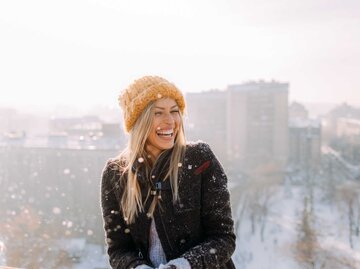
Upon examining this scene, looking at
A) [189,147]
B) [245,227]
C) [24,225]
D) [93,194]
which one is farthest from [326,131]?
[189,147]

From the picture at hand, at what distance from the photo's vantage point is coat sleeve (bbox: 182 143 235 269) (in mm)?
772

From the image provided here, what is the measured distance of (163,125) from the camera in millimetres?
841

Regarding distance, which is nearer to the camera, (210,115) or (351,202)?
(351,202)

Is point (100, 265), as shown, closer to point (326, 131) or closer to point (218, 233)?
point (218, 233)

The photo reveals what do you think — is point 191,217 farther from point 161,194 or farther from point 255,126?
point 255,126

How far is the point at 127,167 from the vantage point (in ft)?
2.80

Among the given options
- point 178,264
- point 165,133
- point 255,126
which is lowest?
point 255,126

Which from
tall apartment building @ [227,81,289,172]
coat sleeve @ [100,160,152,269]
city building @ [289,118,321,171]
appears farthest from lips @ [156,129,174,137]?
city building @ [289,118,321,171]

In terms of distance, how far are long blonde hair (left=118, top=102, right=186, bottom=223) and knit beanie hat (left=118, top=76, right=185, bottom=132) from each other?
13mm

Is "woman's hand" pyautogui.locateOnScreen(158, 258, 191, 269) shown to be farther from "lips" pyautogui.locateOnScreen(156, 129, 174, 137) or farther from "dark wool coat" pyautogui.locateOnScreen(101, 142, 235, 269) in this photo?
"lips" pyautogui.locateOnScreen(156, 129, 174, 137)

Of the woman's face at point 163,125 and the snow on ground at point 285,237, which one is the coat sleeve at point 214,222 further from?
the snow on ground at point 285,237

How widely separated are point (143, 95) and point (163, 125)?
72 millimetres

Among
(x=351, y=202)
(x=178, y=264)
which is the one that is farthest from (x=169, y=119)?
(x=351, y=202)

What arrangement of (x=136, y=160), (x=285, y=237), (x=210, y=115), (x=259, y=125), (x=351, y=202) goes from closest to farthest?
(x=136, y=160) → (x=285, y=237) → (x=351, y=202) → (x=259, y=125) → (x=210, y=115)
